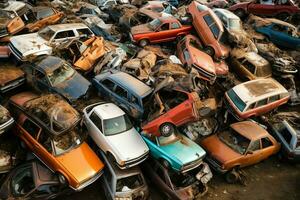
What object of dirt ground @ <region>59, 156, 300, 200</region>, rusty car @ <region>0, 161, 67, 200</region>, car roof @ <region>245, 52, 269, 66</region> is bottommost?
dirt ground @ <region>59, 156, 300, 200</region>

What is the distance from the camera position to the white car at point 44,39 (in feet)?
47.3

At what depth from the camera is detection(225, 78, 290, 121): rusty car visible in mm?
13914

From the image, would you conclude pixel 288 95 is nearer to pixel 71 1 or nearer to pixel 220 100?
pixel 220 100

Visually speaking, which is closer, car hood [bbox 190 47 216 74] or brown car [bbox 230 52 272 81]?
car hood [bbox 190 47 216 74]

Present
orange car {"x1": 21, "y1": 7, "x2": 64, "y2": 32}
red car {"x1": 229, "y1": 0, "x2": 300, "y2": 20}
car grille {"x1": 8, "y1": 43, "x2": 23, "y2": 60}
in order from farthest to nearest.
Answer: red car {"x1": 229, "y1": 0, "x2": 300, "y2": 20} → orange car {"x1": 21, "y1": 7, "x2": 64, "y2": 32} → car grille {"x1": 8, "y1": 43, "x2": 23, "y2": 60}

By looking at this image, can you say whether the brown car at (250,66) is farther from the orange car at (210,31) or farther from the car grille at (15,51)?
the car grille at (15,51)

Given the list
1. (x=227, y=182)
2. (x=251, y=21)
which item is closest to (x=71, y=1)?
(x=251, y=21)

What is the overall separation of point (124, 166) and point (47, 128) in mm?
2576

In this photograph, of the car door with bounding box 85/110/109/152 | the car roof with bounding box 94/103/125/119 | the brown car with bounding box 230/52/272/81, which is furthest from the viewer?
the brown car with bounding box 230/52/272/81

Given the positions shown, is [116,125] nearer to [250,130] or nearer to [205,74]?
[250,130]

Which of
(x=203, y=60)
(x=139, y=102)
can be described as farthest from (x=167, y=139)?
(x=203, y=60)

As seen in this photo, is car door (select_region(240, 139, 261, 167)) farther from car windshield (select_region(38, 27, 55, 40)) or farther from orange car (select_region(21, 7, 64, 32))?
orange car (select_region(21, 7, 64, 32))

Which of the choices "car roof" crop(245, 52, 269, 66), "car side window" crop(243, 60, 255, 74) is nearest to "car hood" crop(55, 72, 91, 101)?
"car side window" crop(243, 60, 255, 74)

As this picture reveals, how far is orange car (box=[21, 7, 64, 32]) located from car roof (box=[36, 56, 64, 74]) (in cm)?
417
